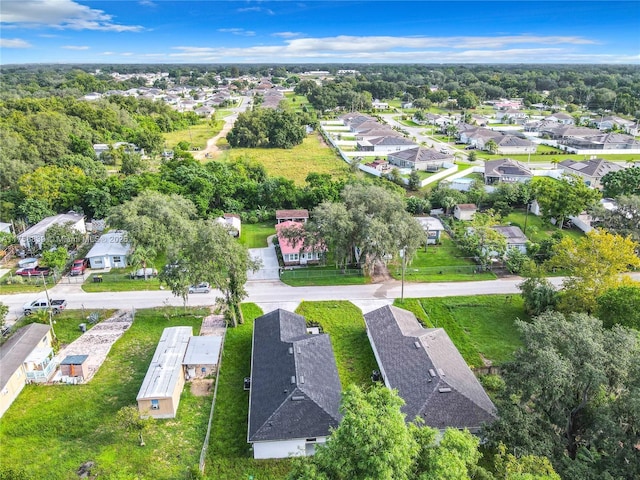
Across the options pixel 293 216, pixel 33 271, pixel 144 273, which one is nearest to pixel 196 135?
pixel 293 216

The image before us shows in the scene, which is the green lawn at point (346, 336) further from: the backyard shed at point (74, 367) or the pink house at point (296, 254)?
the backyard shed at point (74, 367)

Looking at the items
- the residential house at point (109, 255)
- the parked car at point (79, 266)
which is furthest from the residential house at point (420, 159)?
the parked car at point (79, 266)

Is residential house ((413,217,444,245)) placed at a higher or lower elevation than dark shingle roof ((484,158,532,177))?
lower

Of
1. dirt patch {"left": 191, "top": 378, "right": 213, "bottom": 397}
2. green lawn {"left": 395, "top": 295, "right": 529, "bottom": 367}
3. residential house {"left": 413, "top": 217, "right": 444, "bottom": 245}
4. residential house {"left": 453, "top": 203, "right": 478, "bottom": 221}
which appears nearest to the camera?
dirt patch {"left": 191, "top": 378, "right": 213, "bottom": 397}

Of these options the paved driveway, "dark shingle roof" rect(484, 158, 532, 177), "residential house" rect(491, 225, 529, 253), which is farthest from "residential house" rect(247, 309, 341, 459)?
"dark shingle roof" rect(484, 158, 532, 177)

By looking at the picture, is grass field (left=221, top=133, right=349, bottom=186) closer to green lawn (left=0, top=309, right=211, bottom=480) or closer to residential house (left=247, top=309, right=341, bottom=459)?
residential house (left=247, top=309, right=341, bottom=459)

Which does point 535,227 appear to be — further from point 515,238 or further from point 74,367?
point 74,367

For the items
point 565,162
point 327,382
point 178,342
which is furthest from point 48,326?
point 565,162
